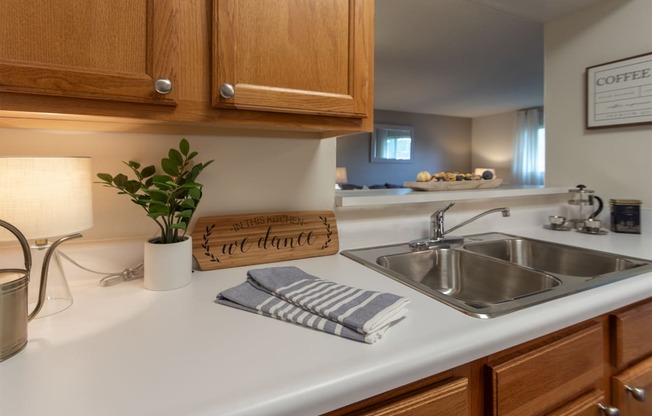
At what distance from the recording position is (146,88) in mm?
605

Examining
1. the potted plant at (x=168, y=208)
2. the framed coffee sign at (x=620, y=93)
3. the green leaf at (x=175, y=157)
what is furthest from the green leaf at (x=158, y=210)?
the framed coffee sign at (x=620, y=93)

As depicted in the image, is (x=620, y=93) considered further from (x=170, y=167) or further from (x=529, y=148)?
(x=529, y=148)

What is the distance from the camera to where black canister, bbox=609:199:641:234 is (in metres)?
1.41

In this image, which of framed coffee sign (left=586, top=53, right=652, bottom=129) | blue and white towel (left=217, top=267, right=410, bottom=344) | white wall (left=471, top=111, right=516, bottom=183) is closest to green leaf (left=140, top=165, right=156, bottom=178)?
blue and white towel (left=217, top=267, right=410, bottom=344)

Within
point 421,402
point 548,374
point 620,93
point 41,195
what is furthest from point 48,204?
point 620,93

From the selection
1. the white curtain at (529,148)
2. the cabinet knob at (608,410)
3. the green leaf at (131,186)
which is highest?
the white curtain at (529,148)

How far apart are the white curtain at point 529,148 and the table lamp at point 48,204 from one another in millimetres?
6811

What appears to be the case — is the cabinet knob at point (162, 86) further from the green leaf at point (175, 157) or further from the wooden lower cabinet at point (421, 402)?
the wooden lower cabinet at point (421, 402)

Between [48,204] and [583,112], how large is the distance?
2.11 m

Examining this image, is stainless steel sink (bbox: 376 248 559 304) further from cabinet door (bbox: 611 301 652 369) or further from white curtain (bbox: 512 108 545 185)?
white curtain (bbox: 512 108 545 185)

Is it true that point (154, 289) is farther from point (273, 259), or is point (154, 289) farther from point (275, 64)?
point (275, 64)

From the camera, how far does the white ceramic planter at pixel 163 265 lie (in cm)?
76

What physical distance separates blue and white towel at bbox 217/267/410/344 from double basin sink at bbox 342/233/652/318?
0.20 metres

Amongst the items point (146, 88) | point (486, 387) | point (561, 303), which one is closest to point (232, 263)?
point (146, 88)
